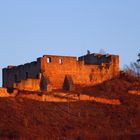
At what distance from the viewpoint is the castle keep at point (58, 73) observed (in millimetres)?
67125

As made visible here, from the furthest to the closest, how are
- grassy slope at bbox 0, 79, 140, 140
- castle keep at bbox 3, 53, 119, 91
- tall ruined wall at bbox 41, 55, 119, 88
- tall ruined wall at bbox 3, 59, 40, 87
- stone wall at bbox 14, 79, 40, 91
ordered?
1. tall ruined wall at bbox 3, 59, 40, 87
2. tall ruined wall at bbox 41, 55, 119, 88
3. castle keep at bbox 3, 53, 119, 91
4. stone wall at bbox 14, 79, 40, 91
5. grassy slope at bbox 0, 79, 140, 140

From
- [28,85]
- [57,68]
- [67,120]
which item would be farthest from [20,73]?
[67,120]

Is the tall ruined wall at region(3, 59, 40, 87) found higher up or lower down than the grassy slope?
higher up

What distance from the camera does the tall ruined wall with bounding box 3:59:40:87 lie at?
68562 mm

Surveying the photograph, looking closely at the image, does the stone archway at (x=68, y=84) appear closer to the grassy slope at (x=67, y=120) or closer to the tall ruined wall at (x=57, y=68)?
the tall ruined wall at (x=57, y=68)

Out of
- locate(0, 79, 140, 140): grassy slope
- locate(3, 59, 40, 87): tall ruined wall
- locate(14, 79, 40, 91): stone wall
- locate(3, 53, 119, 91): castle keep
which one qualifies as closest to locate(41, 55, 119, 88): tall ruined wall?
locate(3, 53, 119, 91): castle keep

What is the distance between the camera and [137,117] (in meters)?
60.2

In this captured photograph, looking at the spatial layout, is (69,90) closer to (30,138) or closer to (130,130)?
(130,130)

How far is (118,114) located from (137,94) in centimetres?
869

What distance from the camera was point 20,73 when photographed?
2746 inches

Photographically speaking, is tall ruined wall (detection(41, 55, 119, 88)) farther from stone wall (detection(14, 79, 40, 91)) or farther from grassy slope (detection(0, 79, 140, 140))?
grassy slope (detection(0, 79, 140, 140))

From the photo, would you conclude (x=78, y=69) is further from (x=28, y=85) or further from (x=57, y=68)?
(x=28, y=85)

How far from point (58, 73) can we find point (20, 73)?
3.46 metres

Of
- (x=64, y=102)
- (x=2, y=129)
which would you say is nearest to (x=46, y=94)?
(x=64, y=102)
